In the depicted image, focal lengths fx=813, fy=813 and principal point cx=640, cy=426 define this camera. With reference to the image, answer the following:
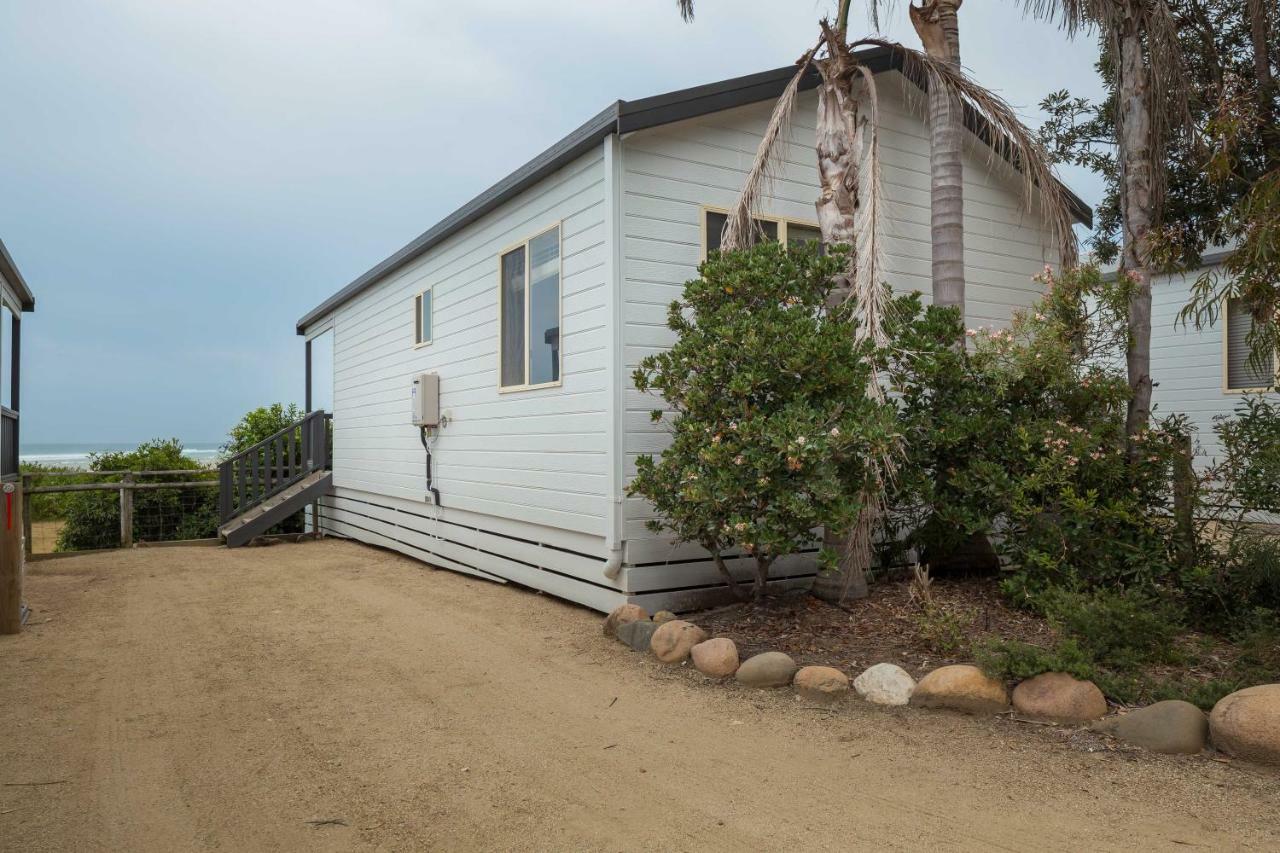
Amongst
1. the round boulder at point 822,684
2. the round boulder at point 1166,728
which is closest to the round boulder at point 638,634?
the round boulder at point 822,684

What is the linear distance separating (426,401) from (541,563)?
2825mm

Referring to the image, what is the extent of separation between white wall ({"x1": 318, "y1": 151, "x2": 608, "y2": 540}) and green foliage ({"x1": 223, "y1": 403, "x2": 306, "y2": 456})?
8.03 ft

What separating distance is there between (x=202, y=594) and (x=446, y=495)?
247 centimetres

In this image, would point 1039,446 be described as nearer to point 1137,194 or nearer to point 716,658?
point 1137,194

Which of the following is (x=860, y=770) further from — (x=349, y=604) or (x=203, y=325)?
(x=203, y=325)

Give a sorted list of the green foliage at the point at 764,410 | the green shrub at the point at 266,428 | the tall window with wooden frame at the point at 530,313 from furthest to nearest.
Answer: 1. the green shrub at the point at 266,428
2. the tall window with wooden frame at the point at 530,313
3. the green foliage at the point at 764,410

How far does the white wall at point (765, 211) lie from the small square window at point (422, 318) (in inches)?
169

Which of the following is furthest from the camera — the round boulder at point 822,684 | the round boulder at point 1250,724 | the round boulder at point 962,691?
the round boulder at point 822,684

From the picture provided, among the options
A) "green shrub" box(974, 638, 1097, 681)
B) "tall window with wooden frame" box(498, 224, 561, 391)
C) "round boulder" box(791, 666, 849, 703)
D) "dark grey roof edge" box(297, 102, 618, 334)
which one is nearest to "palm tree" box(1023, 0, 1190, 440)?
"green shrub" box(974, 638, 1097, 681)

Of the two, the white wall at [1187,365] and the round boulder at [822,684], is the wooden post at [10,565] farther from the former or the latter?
the white wall at [1187,365]

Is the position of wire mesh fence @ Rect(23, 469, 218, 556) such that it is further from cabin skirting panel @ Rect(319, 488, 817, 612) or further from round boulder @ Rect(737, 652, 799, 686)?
round boulder @ Rect(737, 652, 799, 686)

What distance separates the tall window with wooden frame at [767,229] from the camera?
6191 millimetres

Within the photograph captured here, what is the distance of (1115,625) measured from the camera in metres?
4.16

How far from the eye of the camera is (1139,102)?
21.4 ft
